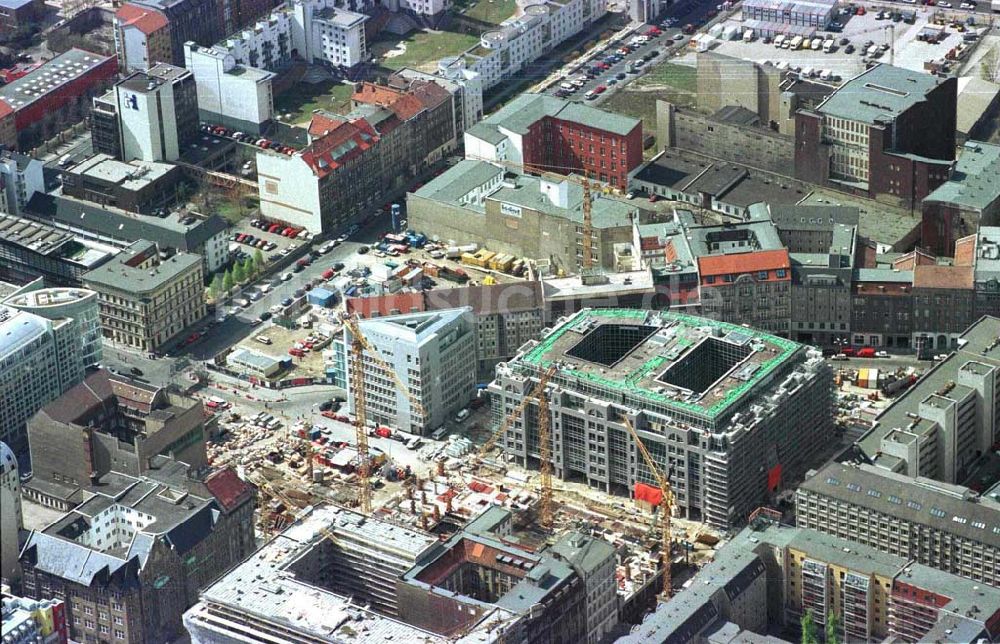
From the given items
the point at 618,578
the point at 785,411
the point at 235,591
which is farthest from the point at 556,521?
the point at 235,591

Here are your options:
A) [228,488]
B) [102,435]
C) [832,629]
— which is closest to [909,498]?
[832,629]

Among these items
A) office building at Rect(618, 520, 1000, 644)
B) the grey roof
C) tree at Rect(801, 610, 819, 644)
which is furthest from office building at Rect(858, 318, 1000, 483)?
tree at Rect(801, 610, 819, 644)

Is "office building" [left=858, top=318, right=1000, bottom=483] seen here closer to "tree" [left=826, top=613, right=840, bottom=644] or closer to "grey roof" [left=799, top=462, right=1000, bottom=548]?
"grey roof" [left=799, top=462, right=1000, bottom=548]

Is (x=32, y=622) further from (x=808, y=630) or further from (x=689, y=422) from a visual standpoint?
(x=808, y=630)

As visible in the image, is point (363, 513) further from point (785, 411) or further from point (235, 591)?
point (785, 411)

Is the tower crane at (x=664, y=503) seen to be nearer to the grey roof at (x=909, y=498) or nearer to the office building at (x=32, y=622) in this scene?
the grey roof at (x=909, y=498)

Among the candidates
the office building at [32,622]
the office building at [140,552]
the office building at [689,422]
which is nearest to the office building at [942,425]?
the office building at [689,422]

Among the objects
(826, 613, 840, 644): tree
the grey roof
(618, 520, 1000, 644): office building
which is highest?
the grey roof
